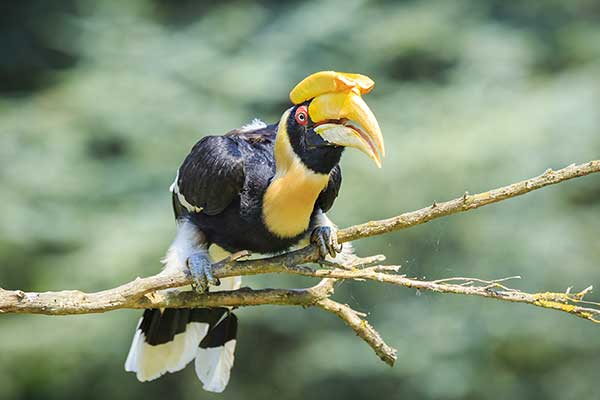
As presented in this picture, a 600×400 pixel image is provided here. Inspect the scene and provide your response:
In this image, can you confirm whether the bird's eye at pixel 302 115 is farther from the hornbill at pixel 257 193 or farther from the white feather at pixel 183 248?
the white feather at pixel 183 248

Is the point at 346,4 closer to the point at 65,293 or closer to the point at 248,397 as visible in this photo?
the point at 248,397

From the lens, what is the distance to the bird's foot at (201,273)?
3441 mm

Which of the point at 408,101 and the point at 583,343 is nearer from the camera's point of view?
the point at 583,343

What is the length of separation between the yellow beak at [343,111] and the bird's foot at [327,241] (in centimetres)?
35

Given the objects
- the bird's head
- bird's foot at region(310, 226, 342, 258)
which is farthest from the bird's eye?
bird's foot at region(310, 226, 342, 258)

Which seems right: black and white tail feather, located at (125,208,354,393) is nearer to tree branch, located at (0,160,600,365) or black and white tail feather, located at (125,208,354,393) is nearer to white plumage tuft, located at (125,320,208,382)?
white plumage tuft, located at (125,320,208,382)

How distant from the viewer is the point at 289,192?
360 cm

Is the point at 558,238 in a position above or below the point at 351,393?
above

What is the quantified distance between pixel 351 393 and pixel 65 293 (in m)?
3.60

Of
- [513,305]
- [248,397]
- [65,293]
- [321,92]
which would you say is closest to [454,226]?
[513,305]

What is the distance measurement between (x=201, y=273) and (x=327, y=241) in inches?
19.3

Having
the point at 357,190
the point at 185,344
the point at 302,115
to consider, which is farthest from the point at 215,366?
the point at 357,190

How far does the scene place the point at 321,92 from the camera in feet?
11.3

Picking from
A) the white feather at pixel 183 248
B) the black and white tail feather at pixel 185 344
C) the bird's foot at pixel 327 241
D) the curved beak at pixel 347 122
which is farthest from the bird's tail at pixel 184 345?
the curved beak at pixel 347 122
